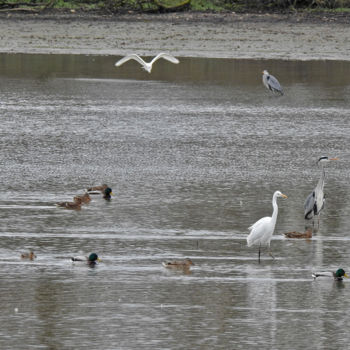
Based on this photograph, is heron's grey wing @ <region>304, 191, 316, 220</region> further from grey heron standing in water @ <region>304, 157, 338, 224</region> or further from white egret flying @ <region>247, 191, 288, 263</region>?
white egret flying @ <region>247, 191, 288, 263</region>

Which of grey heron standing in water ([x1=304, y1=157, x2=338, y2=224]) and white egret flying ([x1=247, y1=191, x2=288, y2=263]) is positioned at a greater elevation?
grey heron standing in water ([x1=304, y1=157, x2=338, y2=224])

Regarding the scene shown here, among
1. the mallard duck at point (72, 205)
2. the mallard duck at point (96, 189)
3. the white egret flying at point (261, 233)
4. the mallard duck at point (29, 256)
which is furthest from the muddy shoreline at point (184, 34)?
the mallard duck at point (29, 256)

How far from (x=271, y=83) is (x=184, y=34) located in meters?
8.69

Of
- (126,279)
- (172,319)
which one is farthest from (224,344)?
(126,279)

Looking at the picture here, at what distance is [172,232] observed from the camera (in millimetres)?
12773

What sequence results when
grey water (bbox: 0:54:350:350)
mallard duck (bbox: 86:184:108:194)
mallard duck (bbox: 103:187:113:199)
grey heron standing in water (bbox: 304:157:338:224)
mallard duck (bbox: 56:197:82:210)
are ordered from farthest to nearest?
1. mallard duck (bbox: 86:184:108:194)
2. mallard duck (bbox: 103:187:113:199)
3. mallard duck (bbox: 56:197:82:210)
4. grey heron standing in water (bbox: 304:157:338:224)
5. grey water (bbox: 0:54:350:350)

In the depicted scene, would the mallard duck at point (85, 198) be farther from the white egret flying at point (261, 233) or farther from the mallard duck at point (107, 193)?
the white egret flying at point (261, 233)

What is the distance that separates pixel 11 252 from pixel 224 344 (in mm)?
3521

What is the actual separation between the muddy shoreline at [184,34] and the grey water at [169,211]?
Answer: 11.6 feet

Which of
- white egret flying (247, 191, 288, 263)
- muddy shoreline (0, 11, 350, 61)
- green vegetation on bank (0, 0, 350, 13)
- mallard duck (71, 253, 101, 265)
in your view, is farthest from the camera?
green vegetation on bank (0, 0, 350, 13)

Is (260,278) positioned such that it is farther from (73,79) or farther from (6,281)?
(73,79)

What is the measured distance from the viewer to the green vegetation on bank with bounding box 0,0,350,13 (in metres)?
35.1

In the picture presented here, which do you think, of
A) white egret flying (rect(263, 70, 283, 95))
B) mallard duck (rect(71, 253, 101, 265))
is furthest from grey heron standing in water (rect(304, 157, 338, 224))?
white egret flying (rect(263, 70, 283, 95))

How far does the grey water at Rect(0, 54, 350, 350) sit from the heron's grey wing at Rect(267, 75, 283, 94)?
0.30 meters
